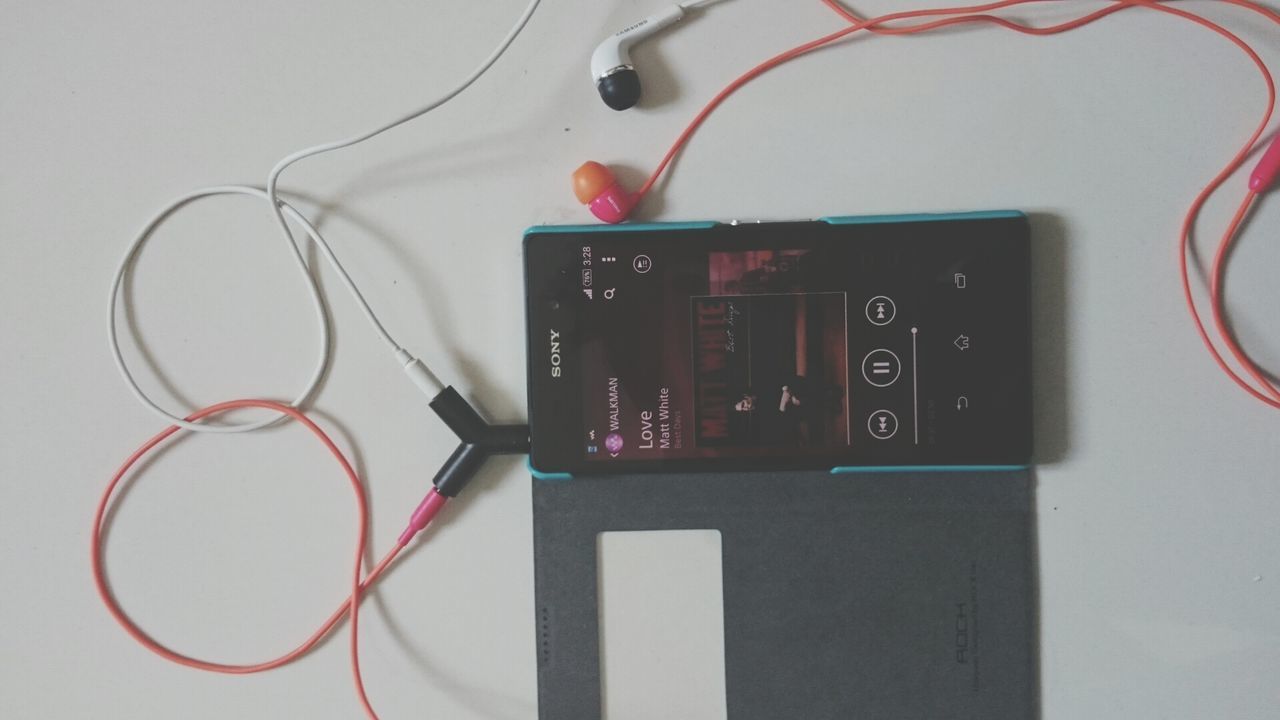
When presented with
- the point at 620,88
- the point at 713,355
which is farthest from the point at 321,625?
the point at 620,88

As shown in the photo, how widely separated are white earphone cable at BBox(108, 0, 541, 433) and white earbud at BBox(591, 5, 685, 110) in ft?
0.25

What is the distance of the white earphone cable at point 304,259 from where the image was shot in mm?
734

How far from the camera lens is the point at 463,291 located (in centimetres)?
76

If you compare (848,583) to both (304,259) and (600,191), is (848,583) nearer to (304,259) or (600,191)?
(600,191)

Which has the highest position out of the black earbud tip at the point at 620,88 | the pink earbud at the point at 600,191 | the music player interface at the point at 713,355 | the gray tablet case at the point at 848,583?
the black earbud tip at the point at 620,88

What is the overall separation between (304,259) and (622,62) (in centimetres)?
34

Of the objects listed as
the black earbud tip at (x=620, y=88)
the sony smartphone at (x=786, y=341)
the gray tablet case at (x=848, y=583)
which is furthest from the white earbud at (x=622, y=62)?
the gray tablet case at (x=848, y=583)

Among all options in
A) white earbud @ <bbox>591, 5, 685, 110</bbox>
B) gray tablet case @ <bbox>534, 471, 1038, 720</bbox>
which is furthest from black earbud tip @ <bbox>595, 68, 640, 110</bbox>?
gray tablet case @ <bbox>534, 471, 1038, 720</bbox>

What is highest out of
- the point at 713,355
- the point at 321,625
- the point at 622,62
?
the point at 622,62

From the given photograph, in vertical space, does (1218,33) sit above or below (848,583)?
above

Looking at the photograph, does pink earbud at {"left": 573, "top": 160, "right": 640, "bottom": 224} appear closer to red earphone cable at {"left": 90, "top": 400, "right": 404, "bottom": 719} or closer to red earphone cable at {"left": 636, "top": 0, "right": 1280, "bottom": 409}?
red earphone cable at {"left": 636, "top": 0, "right": 1280, "bottom": 409}

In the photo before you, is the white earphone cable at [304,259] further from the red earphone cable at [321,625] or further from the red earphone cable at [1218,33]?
the red earphone cable at [1218,33]

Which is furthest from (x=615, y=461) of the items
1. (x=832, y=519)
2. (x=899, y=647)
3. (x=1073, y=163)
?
(x=1073, y=163)

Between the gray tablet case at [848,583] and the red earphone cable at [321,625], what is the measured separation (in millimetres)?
172
